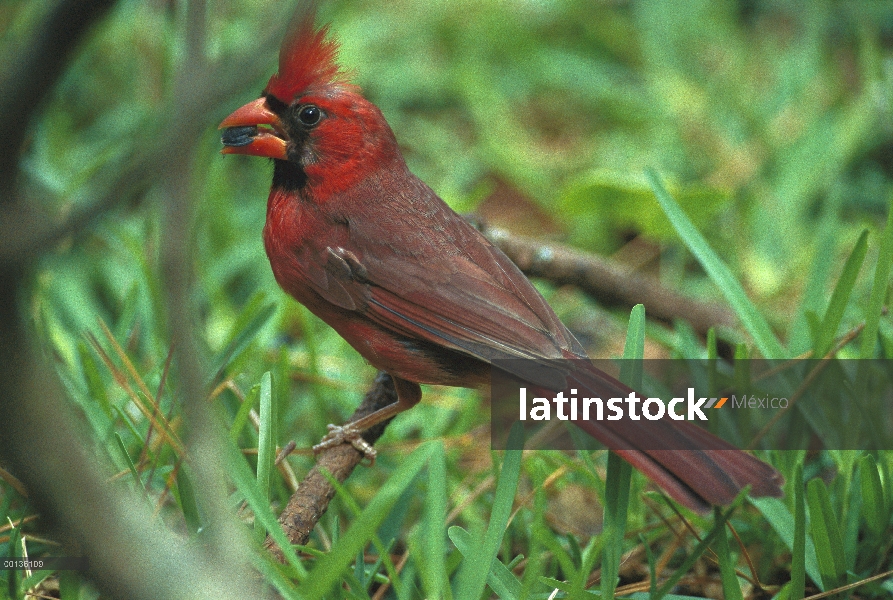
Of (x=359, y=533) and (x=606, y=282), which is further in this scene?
(x=606, y=282)

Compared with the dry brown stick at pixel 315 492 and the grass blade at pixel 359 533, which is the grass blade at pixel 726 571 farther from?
the dry brown stick at pixel 315 492

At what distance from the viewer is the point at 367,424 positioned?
2.40 metres

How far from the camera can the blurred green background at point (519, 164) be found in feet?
10.1

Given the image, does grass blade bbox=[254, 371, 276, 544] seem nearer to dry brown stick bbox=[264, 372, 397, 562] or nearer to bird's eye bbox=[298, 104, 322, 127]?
dry brown stick bbox=[264, 372, 397, 562]

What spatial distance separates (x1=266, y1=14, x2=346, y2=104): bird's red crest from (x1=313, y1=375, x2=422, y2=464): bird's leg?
82cm

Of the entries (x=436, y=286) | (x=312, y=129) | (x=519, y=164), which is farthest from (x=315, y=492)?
(x=519, y=164)

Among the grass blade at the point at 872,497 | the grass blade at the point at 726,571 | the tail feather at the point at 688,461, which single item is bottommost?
the grass blade at the point at 726,571

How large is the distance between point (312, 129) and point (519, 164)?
86.8 inches

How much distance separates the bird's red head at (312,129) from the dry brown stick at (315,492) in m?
0.67

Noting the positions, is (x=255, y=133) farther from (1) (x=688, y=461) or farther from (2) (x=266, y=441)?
(1) (x=688, y=461)

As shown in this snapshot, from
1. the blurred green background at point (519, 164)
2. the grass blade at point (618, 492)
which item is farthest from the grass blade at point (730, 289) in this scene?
the grass blade at point (618, 492)

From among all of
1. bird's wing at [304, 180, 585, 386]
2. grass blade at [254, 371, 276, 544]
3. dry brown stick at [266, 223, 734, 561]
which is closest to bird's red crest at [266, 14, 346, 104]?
bird's wing at [304, 180, 585, 386]

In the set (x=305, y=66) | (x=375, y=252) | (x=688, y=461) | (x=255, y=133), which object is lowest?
(x=688, y=461)

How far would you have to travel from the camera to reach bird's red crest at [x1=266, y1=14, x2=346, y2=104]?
242 cm
